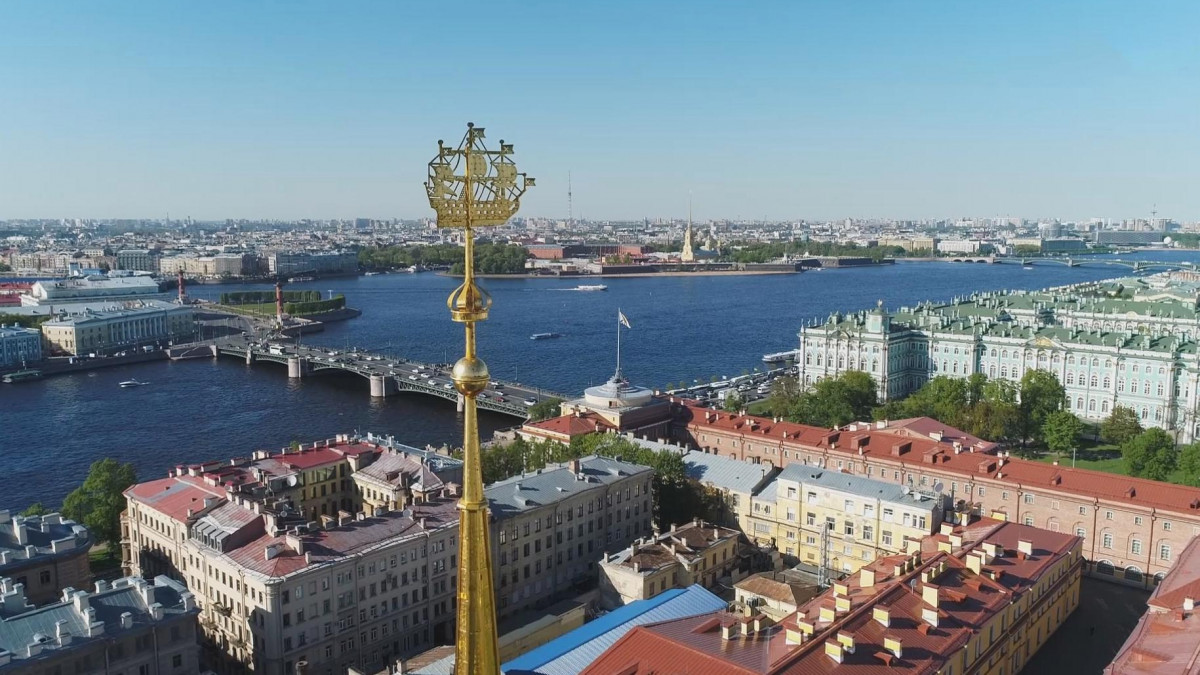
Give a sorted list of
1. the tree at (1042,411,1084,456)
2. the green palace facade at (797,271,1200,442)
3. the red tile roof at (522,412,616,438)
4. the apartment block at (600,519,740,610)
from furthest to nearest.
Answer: the green palace facade at (797,271,1200,442)
the tree at (1042,411,1084,456)
the red tile roof at (522,412,616,438)
the apartment block at (600,519,740,610)

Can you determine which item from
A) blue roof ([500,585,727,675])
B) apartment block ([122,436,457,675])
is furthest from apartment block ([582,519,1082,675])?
apartment block ([122,436,457,675])

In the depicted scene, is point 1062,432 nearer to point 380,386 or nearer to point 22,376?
point 380,386

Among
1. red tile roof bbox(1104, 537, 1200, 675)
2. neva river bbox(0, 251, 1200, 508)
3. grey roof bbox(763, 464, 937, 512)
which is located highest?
red tile roof bbox(1104, 537, 1200, 675)

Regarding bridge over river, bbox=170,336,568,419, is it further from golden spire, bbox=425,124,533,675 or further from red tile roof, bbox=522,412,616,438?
golden spire, bbox=425,124,533,675

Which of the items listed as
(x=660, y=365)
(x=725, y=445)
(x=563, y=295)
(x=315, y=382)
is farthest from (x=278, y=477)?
(x=563, y=295)

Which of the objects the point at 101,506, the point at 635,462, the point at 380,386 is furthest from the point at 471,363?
the point at 380,386

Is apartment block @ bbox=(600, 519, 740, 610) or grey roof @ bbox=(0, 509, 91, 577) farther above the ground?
grey roof @ bbox=(0, 509, 91, 577)
